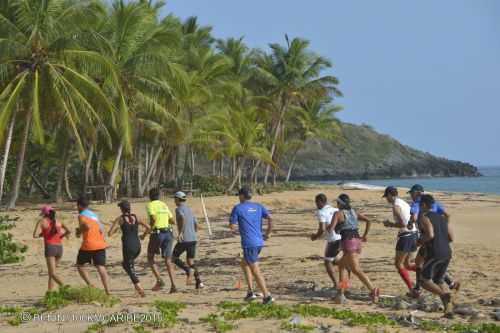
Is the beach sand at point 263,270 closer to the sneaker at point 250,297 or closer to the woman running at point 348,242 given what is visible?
the woman running at point 348,242

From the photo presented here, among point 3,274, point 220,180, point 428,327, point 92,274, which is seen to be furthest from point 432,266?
point 220,180

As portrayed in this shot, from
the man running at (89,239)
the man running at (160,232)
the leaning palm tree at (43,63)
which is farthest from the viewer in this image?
the leaning palm tree at (43,63)

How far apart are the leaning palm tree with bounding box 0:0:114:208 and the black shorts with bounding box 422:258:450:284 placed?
14.2 metres

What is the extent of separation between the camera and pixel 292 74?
41562 mm

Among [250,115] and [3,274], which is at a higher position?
[250,115]

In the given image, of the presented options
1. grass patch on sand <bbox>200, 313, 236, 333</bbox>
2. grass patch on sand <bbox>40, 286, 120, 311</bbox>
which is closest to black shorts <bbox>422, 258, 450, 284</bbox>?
grass patch on sand <bbox>200, 313, 236, 333</bbox>

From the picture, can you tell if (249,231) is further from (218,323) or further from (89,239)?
(89,239)

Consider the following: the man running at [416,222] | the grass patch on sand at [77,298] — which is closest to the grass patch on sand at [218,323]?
the grass patch on sand at [77,298]

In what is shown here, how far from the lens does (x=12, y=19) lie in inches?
787

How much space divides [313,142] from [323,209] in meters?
104

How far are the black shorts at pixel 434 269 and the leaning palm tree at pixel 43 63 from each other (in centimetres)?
1418

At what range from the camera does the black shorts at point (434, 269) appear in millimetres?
7551

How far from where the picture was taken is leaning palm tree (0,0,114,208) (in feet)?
63.1

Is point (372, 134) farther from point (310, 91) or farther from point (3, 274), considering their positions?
point (3, 274)
